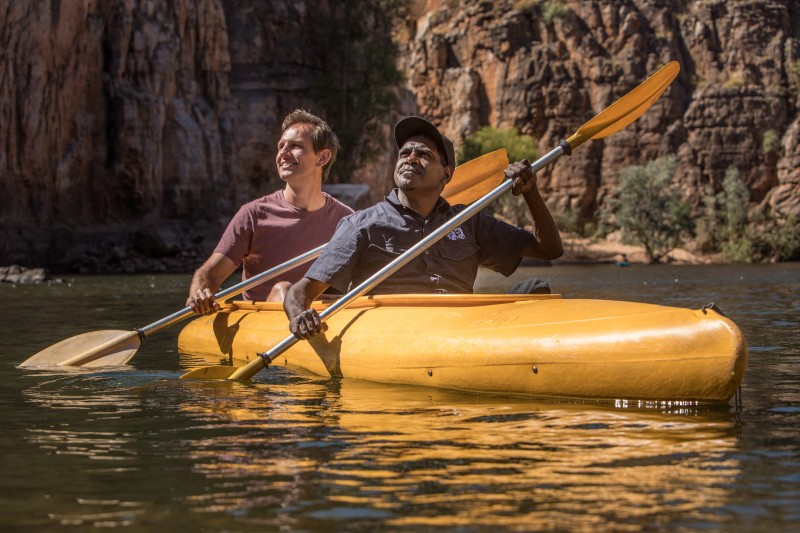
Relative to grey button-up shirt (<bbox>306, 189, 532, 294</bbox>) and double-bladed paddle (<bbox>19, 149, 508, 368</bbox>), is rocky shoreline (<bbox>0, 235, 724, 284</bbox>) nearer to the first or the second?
double-bladed paddle (<bbox>19, 149, 508, 368</bbox>)

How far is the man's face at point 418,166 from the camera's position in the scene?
5168 mm

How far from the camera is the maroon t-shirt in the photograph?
6.46 m

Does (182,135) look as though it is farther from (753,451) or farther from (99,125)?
(753,451)

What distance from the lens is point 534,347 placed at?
4.41m

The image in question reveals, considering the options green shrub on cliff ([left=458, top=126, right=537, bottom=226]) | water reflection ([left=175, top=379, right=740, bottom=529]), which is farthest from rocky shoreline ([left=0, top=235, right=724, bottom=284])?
water reflection ([left=175, top=379, right=740, bottom=529])

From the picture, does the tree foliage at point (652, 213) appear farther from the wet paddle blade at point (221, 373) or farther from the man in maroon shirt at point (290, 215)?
the wet paddle blade at point (221, 373)

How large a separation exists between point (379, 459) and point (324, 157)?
11.9ft

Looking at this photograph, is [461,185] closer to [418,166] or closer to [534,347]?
[418,166]

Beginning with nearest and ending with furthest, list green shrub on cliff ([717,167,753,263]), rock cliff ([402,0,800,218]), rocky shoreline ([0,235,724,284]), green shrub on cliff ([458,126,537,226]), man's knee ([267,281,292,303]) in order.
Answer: man's knee ([267,281,292,303]), rocky shoreline ([0,235,724,284]), green shrub on cliff ([717,167,753,263]), green shrub on cliff ([458,126,537,226]), rock cliff ([402,0,800,218])

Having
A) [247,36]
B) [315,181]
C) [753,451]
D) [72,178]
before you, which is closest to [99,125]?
[72,178]

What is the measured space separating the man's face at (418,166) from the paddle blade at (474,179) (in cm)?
134

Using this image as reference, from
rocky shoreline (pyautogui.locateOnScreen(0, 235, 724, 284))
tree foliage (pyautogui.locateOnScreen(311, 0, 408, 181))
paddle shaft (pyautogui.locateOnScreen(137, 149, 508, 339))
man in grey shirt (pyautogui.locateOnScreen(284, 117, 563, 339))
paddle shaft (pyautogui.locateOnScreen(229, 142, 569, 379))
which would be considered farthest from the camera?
rocky shoreline (pyautogui.locateOnScreen(0, 235, 724, 284))

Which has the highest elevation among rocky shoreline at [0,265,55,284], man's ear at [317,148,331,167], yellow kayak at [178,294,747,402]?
man's ear at [317,148,331,167]

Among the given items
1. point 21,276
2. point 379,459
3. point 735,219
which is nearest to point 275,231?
point 379,459
